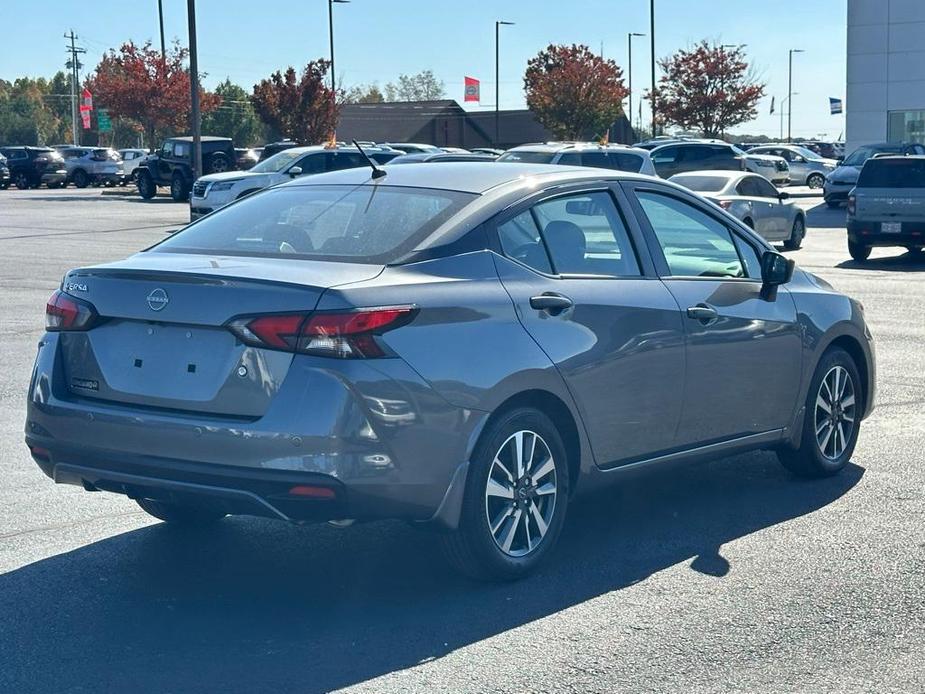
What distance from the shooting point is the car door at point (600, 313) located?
581 cm

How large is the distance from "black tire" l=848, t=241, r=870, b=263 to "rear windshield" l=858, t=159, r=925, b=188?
0.97 metres

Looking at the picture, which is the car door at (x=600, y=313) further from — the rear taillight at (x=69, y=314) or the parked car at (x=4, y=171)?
the parked car at (x=4, y=171)

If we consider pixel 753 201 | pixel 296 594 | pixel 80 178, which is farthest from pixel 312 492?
pixel 80 178

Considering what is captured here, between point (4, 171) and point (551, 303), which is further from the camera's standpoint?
point (4, 171)

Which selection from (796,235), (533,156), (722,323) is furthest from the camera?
(796,235)

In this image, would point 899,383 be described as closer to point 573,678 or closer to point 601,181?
point 601,181

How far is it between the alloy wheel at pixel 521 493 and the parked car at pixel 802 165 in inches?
1999

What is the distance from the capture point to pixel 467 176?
629 centimetres

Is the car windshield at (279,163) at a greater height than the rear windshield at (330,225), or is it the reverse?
the rear windshield at (330,225)

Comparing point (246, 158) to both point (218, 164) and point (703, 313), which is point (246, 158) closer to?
point (218, 164)

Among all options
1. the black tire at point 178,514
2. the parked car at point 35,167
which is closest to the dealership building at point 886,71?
the parked car at point 35,167

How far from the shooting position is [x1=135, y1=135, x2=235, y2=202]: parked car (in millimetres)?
44312

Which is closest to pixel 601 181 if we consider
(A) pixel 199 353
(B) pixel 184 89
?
(A) pixel 199 353

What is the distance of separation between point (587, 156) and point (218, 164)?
74.1 ft
